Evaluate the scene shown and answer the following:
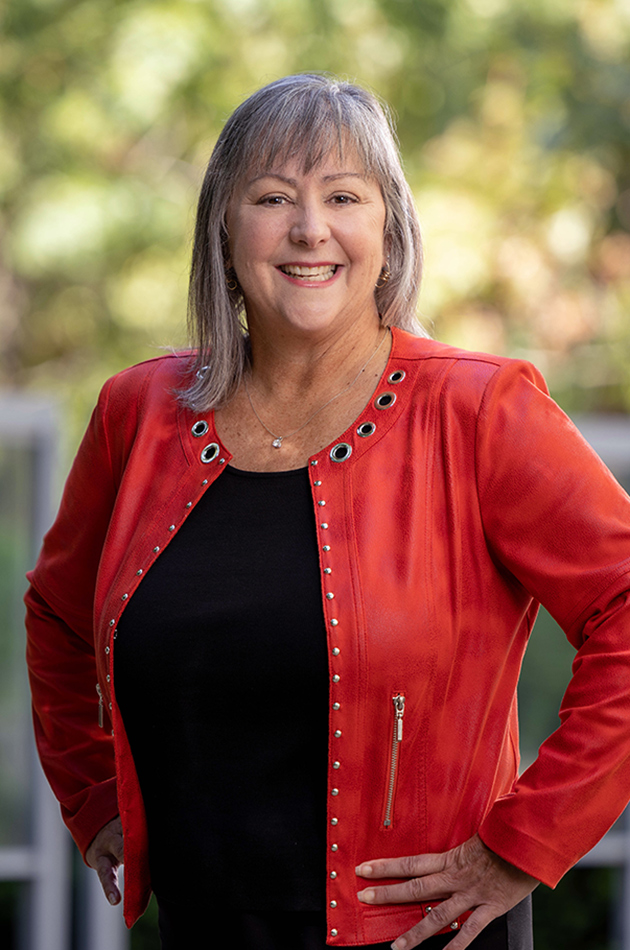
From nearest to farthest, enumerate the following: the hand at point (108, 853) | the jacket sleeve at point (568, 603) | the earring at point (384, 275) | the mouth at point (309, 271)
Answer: the jacket sleeve at point (568, 603) → the mouth at point (309, 271) → the earring at point (384, 275) → the hand at point (108, 853)

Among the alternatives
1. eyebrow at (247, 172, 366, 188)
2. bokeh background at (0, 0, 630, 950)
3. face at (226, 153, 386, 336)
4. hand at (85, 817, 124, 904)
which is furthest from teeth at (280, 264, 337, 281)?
bokeh background at (0, 0, 630, 950)

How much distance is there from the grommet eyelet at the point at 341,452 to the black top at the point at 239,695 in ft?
0.24

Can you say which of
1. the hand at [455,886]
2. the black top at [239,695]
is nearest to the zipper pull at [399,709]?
the black top at [239,695]

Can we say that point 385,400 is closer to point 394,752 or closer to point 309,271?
point 309,271

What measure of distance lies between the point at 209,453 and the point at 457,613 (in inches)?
22.0

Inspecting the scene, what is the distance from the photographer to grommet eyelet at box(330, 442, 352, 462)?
196cm

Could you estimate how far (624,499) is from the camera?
71.8 inches

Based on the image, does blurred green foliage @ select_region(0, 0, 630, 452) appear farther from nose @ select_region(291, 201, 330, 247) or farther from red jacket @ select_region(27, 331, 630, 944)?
red jacket @ select_region(27, 331, 630, 944)

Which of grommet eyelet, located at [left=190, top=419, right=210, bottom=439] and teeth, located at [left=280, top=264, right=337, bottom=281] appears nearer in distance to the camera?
teeth, located at [left=280, top=264, right=337, bottom=281]

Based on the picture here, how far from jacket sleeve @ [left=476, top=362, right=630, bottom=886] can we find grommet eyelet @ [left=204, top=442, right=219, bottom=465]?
51cm

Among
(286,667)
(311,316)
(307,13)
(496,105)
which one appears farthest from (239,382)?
(496,105)

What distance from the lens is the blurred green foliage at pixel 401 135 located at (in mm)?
7461

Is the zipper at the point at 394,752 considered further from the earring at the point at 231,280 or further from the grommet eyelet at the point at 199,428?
the earring at the point at 231,280

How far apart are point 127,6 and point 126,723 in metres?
6.53
